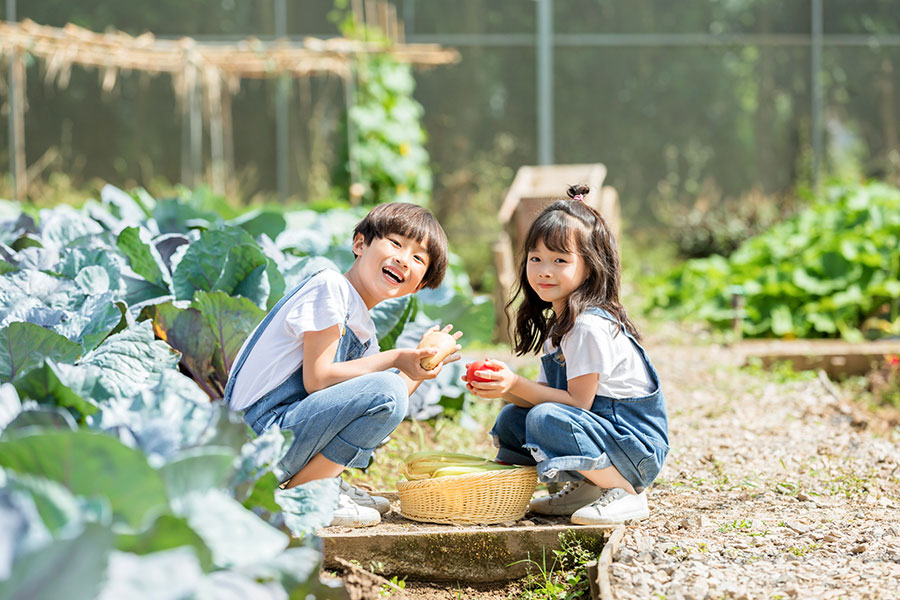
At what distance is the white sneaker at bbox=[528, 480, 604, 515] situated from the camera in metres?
2.30

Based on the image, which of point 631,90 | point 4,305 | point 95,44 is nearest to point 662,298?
point 631,90

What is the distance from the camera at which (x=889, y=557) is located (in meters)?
1.87

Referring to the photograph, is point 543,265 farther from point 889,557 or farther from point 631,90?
point 631,90

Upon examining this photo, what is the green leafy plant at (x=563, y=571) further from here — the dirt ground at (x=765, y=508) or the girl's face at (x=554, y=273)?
the girl's face at (x=554, y=273)

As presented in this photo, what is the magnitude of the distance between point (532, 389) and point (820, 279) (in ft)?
13.4

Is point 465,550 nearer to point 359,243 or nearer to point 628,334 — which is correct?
point 628,334

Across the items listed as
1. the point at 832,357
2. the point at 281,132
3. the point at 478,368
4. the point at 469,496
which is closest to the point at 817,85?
the point at 281,132

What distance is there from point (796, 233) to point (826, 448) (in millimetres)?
4296

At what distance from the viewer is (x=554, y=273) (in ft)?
7.52

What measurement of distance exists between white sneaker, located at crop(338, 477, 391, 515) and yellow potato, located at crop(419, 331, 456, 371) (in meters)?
0.39

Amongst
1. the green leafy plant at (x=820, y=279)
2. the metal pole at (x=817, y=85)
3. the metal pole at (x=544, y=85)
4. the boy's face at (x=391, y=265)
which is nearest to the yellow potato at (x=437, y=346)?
the boy's face at (x=391, y=265)

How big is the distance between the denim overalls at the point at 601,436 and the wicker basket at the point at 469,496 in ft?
0.25

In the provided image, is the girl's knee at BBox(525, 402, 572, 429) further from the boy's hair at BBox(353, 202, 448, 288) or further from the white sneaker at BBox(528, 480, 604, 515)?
the boy's hair at BBox(353, 202, 448, 288)

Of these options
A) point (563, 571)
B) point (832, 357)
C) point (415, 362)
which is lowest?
point (832, 357)
